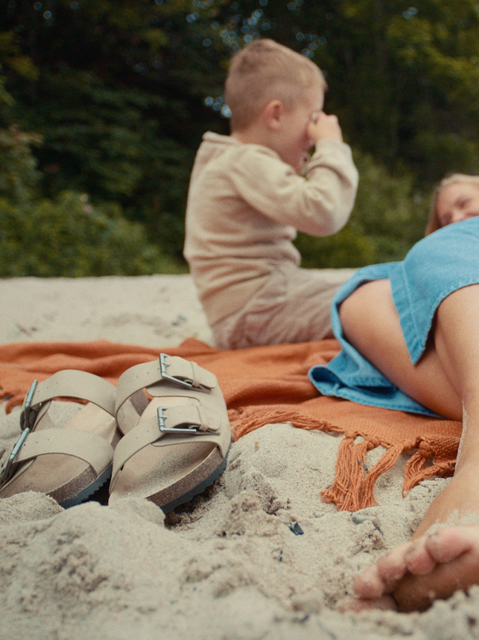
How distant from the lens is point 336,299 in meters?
1.35

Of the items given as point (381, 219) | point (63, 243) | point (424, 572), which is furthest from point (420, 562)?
point (381, 219)

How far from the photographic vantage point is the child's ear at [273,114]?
1.76 metres

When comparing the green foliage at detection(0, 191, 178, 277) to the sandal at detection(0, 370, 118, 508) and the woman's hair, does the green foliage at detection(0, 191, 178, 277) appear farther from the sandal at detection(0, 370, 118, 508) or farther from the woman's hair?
the sandal at detection(0, 370, 118, 508)

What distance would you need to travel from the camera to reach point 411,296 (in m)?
1.07

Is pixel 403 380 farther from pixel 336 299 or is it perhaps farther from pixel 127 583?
pixel 127 583

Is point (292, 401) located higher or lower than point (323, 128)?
lower

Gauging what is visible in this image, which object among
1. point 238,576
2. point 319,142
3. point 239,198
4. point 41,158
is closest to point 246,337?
point 239,198

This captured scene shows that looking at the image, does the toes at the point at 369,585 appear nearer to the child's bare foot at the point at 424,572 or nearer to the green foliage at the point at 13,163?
the child's bare foot at the point at 424,572

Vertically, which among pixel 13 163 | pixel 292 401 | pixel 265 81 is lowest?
pixel 13 163

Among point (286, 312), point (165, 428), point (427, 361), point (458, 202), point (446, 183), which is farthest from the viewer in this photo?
point (286, 312)

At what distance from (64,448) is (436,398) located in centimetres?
73

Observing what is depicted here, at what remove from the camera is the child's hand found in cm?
175

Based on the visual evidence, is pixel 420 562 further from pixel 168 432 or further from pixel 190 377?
pixel 190 377

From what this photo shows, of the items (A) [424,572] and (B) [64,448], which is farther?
(B) [64,448]
